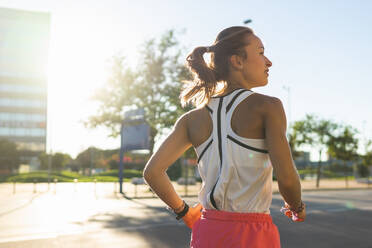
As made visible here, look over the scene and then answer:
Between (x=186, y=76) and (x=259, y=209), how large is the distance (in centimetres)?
2526

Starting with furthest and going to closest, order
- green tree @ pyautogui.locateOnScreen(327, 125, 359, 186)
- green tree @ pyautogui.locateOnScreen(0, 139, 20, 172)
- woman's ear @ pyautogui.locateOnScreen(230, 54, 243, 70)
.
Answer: green tree @ pyautogui.locateOnScreen(0, 139, 20, 172), green tree @ pyautogui.locateOnScreen(327, 125, 359, 186), woman's ear @ pyautogui.locateOnScreen(230, 54, 243, 70)

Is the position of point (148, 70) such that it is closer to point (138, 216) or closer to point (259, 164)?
point (138, 216)

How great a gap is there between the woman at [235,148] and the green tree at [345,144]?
39.0 meters

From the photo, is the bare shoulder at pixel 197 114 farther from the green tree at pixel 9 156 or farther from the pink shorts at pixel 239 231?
the green tree at pixel 9 156

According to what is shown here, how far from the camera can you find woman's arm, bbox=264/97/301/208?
136 cm

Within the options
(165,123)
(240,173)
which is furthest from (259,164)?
(165,123)

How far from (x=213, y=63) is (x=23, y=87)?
82.6 m

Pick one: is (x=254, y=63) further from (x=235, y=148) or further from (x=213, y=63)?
(x=235, y=148)

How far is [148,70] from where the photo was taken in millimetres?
26734

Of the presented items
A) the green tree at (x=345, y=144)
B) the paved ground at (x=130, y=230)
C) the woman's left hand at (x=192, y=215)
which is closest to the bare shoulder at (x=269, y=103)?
the woman's left hand at (x=192, y=215)

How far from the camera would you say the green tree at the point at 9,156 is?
2248 inches

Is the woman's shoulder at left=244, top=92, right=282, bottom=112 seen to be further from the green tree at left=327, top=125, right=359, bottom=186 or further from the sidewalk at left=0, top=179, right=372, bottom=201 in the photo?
the green tree at left=327, top=125, right=359, bottom=186

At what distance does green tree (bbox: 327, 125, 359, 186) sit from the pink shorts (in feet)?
128

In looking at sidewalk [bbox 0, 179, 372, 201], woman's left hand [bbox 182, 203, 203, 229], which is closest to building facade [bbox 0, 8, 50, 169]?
sidewalk [bbox 0, 179, 372, 201]
